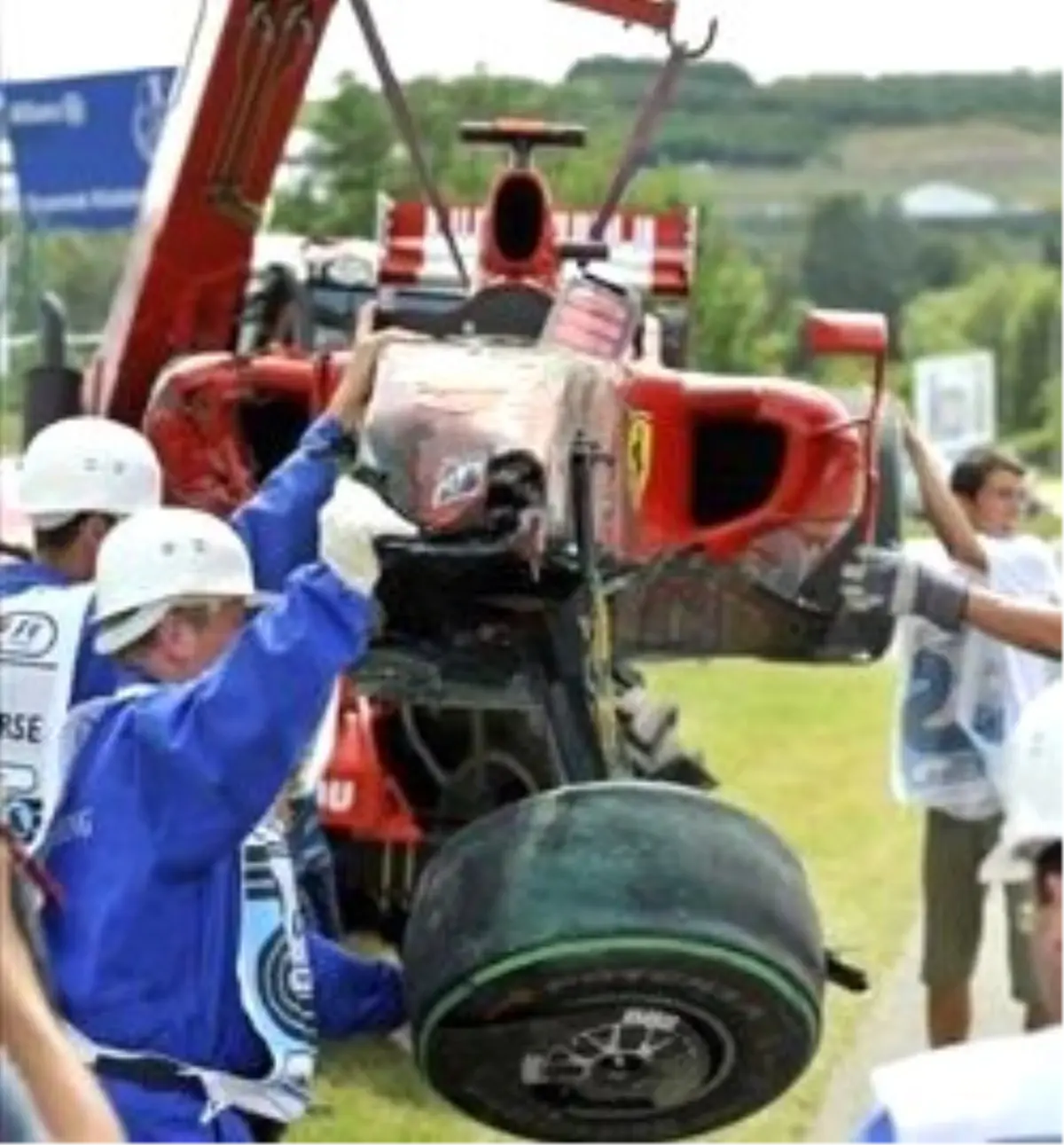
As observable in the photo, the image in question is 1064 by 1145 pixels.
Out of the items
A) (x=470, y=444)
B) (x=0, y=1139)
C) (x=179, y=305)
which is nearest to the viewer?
(x=0, y=1139)

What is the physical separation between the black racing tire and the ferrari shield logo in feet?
5.84

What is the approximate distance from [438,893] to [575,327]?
1969mm

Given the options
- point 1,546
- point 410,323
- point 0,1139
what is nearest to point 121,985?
point 0,1139

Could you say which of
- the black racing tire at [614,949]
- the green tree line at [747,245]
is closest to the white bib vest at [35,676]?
the black racing tire at [614,949]

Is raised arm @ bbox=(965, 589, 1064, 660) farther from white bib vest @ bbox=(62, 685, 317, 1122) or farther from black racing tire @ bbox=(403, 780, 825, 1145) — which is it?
white bib vest @ bbox=(62, 685, 317, 1122)

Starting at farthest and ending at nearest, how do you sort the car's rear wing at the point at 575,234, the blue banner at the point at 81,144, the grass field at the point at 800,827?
1. the blue banner at the point at 81,144
2. the car's rear wing at the point at 575,234
3. the grass field at the point at 800,827

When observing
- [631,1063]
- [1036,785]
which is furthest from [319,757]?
[1036,785]

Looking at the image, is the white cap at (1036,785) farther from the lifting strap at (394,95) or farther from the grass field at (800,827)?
the grass field at (800,827)

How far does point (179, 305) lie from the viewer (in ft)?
36.8

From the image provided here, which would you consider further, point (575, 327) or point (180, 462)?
point (180, 462)

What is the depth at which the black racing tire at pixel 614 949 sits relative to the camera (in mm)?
5805

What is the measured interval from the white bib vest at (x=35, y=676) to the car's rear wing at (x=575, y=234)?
3178 millimetres

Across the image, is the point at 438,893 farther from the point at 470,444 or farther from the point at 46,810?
the point at 470,444

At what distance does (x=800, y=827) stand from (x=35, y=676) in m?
8.90
